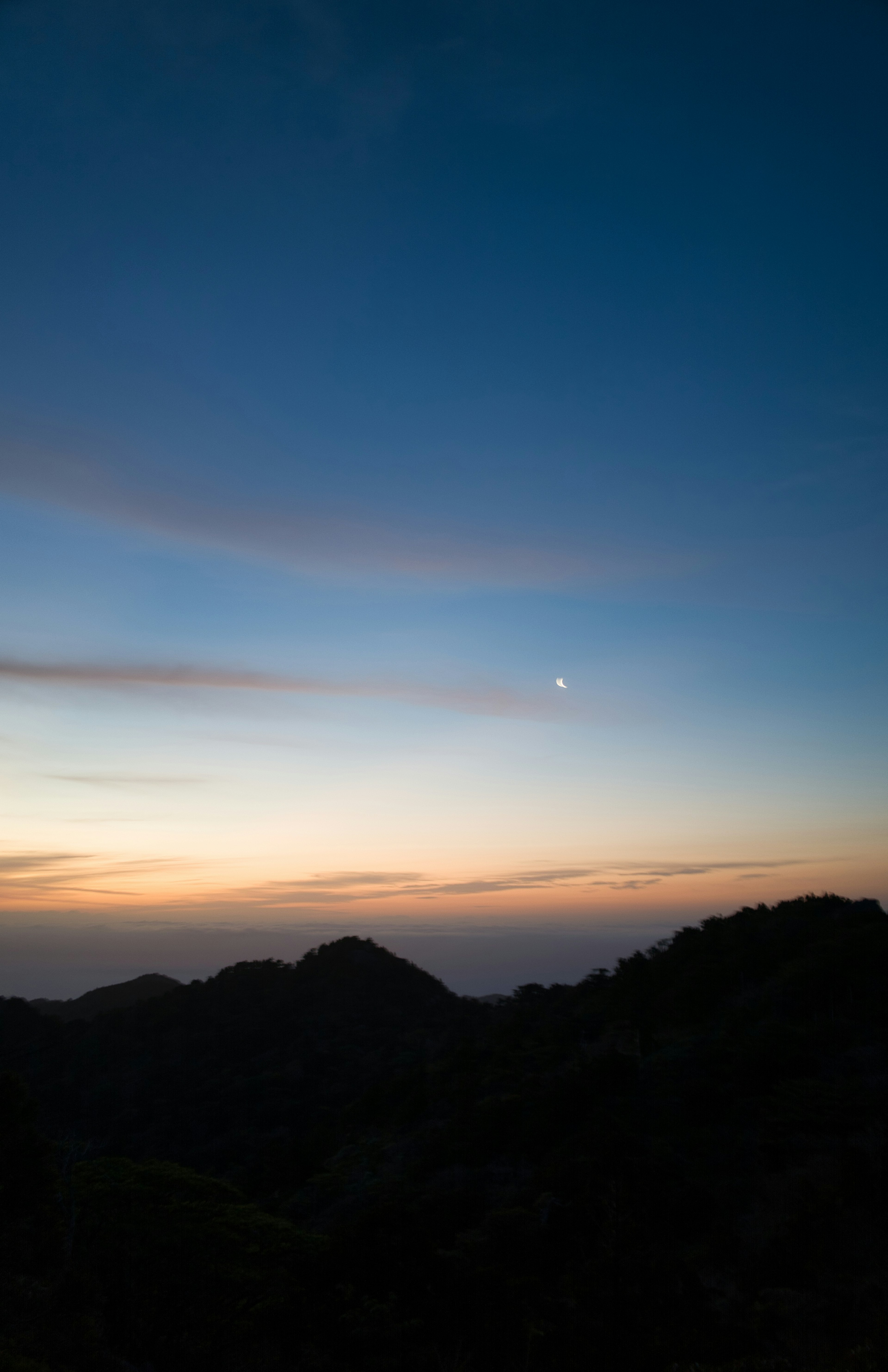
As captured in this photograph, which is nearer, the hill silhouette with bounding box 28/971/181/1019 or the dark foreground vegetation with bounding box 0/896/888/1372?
the dark foreground vegetation with bounding box 0/896/888/1372

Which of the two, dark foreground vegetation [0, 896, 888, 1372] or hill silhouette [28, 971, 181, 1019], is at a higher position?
dark foreground vegetation [0, 896, 888, 1372]

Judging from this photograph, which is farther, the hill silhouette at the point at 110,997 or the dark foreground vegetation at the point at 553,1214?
the hill silhouette at the point at 110,997

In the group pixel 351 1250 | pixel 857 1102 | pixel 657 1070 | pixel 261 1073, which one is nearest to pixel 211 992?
pixel 261 1073

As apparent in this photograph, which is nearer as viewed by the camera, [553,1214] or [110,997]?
[553,1214]

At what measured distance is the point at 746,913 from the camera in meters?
50.6

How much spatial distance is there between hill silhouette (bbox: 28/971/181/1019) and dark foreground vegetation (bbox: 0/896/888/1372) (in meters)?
85.2

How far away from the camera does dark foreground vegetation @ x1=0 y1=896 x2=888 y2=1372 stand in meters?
15.8

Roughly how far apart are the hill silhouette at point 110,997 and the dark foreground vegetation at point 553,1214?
85249mm

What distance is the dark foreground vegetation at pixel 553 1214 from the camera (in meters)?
15.8

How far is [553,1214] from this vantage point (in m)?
22.2

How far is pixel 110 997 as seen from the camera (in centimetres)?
11844

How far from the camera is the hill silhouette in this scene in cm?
11281

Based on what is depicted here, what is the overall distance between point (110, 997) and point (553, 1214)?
119659 mm

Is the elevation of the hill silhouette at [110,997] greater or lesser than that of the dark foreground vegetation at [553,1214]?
lesser
